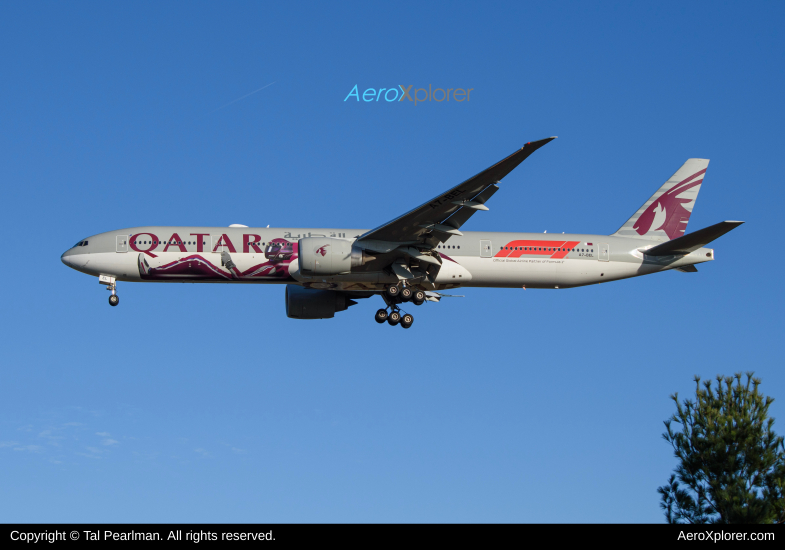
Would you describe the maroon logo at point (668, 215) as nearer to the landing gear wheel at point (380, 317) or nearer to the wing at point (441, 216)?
the wing at point (441, 216)

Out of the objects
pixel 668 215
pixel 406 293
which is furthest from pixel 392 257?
pixel 668 215

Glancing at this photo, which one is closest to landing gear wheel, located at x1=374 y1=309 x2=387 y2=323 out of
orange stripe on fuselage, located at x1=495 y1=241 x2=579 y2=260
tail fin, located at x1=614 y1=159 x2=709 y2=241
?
orange stripe on fuselage, located at x1=495 y1=241 x2=579 y2=260

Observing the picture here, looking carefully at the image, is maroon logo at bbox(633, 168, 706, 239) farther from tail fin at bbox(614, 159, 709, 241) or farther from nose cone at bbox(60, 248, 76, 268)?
nose cone at bbox(60, 248, 76, 268)

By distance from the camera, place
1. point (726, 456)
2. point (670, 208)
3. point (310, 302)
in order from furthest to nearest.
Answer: point (670, 208) < point (310, 302) < point (726, 456)

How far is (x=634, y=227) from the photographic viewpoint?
41.0m

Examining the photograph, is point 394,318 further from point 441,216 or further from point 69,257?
point 69,257

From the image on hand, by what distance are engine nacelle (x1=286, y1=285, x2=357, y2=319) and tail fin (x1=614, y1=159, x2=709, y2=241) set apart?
45.8 ft

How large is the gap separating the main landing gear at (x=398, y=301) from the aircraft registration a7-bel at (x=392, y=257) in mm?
43

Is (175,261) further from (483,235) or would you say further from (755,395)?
(755,395)

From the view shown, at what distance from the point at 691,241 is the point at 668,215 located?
471 cm

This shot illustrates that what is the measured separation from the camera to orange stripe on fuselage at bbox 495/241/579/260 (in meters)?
37.5

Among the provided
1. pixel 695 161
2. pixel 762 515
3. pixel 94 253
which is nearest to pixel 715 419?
pixel 762 515

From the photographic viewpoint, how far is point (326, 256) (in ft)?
111
